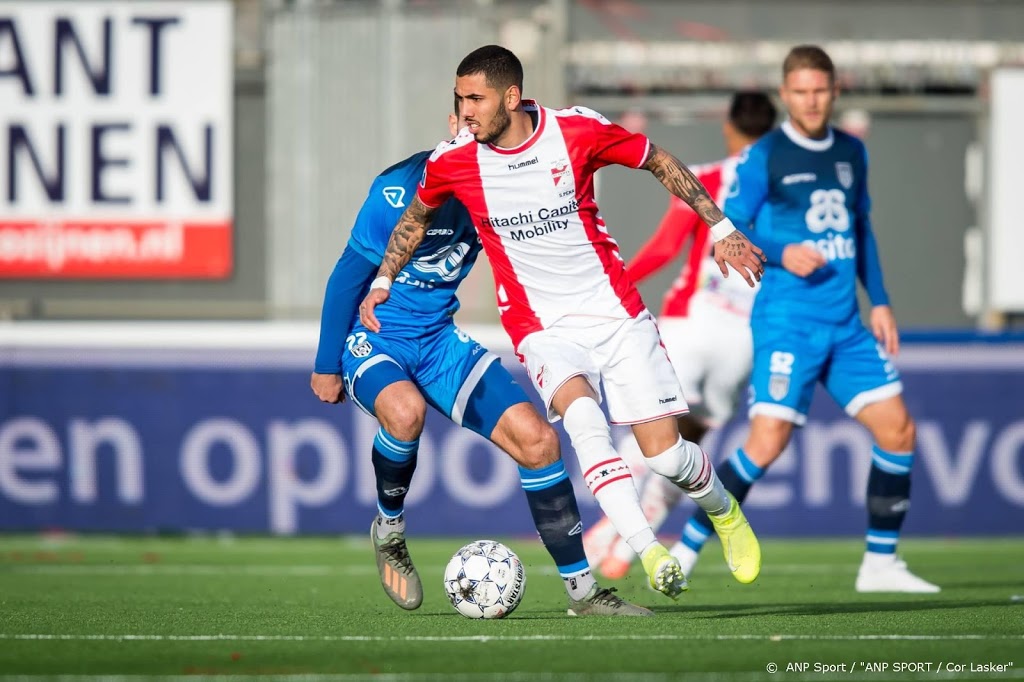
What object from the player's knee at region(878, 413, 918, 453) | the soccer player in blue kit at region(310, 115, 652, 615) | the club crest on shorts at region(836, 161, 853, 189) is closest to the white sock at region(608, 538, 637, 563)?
the player's knee at region(878, 413, 918, 453)

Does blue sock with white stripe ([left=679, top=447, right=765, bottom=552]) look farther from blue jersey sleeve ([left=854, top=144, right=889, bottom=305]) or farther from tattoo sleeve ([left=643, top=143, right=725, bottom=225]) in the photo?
tattoo sleeve ([left=643, top=143, right=725, bottom=225])

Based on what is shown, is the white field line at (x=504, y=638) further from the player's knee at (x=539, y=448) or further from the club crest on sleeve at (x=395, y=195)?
the club crest on sleeve at (x=395, y=195)

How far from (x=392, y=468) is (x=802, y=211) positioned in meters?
2.32

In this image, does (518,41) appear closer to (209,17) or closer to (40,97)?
(209,17)

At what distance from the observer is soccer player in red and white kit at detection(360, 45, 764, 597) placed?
6277 millimetres

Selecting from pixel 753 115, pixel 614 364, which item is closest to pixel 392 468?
pixel 614 364

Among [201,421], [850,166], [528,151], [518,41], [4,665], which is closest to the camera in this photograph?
[4,665]

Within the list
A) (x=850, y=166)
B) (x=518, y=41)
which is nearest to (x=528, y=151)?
(x=850, y=166)

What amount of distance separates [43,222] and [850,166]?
29.5 feet

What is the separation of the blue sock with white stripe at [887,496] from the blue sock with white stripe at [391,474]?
2.33 metres

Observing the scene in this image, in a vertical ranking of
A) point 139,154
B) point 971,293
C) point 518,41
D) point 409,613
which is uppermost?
point 518,41

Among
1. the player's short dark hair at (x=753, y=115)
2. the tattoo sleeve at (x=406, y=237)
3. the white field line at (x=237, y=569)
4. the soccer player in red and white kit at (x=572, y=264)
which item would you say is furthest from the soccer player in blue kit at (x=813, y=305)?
the white field line at (x=237, y=569)

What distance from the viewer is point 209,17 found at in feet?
48.0

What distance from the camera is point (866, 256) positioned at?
7.95m
